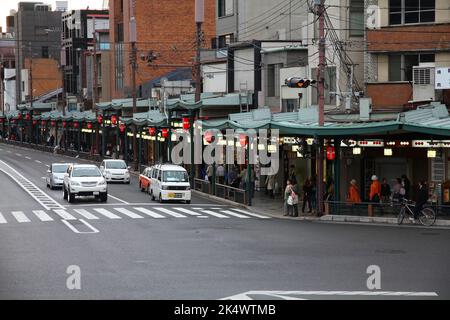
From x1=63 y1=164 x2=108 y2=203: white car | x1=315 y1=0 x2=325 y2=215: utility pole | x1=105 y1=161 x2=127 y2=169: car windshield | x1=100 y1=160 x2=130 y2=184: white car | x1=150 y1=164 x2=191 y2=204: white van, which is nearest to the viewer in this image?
x1=315 y1=0 x2=325 y2=215: utility pole

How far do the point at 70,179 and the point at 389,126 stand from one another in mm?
17707

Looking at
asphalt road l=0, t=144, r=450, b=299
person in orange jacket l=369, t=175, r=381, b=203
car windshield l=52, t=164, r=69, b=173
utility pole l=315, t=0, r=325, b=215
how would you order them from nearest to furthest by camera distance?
asphalt road l=0, t=144, r=450, b=299 < utility pole l=315, t=0, r=325, b=215 < person in orange jacket l=369, t=175, r=381, b=203 < car windshield l=52, t=164, r=69, b=173

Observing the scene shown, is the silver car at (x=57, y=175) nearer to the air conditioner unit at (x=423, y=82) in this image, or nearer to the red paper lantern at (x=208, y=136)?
the red paper lantern at (x=208, y=136)

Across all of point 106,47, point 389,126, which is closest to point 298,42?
point 389,126

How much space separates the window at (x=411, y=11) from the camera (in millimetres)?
49750

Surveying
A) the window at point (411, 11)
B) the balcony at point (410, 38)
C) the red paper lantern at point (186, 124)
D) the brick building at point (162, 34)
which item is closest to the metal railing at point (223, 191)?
the red paper lantern at point (186, 124)

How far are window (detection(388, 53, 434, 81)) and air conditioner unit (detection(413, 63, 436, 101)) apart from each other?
4.94 feet

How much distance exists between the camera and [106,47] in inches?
4769

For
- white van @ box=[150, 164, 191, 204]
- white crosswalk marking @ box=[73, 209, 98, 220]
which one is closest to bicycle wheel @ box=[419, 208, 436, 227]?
white crosswalk marking @ box=[73, 209, 98, 220]

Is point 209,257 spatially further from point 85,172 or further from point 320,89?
point 85,172

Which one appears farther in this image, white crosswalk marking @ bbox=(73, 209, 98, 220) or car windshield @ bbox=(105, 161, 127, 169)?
car windshield @ bbox=(105, 161, 127, 169)

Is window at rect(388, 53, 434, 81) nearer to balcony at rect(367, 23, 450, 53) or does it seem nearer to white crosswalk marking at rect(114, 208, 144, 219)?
balcony at rect(367, 23, 450, 53)

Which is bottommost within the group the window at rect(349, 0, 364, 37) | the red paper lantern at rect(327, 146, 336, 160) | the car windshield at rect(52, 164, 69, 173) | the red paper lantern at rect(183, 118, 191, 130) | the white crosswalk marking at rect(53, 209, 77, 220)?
the white crosswalk marking at rect(53, 209, 77, 220)

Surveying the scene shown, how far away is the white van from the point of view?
48.4m
